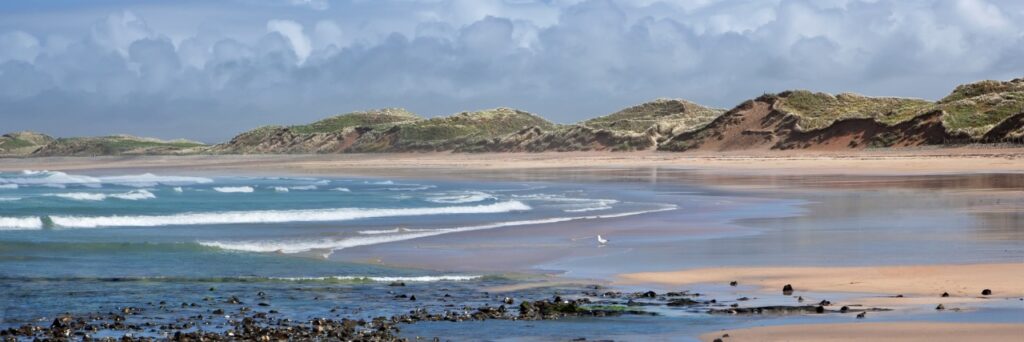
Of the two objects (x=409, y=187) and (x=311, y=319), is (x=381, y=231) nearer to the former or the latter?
(x=311, y=319)

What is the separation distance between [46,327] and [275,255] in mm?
6616

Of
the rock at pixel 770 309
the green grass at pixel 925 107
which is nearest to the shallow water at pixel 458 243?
the rock at pixel 770 309

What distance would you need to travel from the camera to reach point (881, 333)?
8602 mm

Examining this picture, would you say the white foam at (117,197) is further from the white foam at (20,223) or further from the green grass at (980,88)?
the green grass at (980,88)

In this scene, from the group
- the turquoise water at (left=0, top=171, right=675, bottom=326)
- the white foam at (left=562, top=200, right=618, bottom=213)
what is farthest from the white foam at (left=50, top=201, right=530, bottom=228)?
the white foam at (left=562, top=200, right=618, bottom=213)

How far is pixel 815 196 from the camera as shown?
27.9m

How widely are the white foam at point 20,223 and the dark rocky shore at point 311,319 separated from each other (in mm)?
11627

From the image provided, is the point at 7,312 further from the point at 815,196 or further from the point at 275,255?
the point at 815,196

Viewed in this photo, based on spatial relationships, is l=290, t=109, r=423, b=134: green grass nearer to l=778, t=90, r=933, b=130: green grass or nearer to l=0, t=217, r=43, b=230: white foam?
l=778, t=90, r=933, b=130: green grass

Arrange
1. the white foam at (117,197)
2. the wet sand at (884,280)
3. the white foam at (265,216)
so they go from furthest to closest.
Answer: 1. the white foam at (117,197)
2. the white foam at (265,216)
3. the wet sand at (884,280)

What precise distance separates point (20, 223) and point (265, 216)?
4.63m

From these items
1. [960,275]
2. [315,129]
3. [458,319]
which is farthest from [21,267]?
[315,129]

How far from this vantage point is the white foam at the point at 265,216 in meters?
22.9

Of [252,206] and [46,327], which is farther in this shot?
[252,206]
